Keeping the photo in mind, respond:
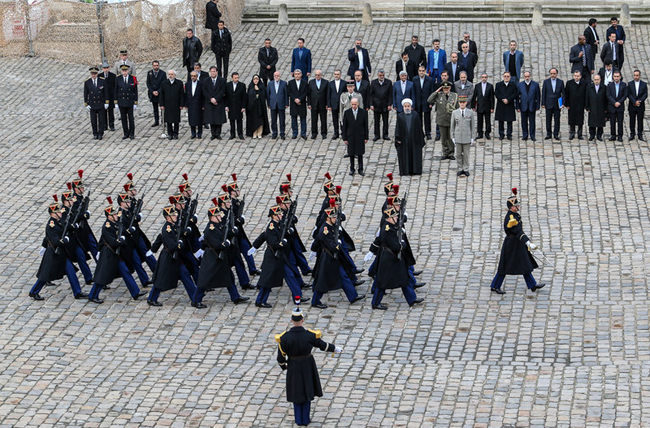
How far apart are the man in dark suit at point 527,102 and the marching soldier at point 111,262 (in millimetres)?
9291

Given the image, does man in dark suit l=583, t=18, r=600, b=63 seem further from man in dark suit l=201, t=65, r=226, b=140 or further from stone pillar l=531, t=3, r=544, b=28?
man in dark suit l=201, t=65, r=226, b=140

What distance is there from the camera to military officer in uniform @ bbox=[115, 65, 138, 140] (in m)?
24.9

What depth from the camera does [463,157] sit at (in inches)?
892

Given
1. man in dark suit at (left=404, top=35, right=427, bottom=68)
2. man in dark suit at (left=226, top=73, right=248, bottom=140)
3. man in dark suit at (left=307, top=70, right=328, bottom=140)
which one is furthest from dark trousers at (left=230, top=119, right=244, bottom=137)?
man in dark suit at (left=404, top=35, right=427, bottom=68)

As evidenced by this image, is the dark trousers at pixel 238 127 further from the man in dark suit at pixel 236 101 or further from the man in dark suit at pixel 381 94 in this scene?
the man in dark suit at pixel 381 94

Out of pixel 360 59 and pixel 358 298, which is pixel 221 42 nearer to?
pixel 360 59

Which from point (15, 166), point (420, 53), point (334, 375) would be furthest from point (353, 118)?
point (334, 375)

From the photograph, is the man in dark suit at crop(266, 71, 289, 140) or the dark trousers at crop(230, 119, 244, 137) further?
the dark trousers at crop(230, 119, 244, 137)

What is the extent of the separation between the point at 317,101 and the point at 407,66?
2671mm

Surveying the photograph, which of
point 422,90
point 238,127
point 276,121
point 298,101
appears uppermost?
point 422,90

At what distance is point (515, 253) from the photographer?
1753 cm

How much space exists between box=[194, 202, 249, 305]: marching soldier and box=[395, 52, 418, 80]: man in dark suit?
947 cm

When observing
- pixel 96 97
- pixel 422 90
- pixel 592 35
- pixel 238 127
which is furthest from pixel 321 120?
pixel 592 35

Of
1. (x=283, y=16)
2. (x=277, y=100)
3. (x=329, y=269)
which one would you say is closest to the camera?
(x=329, y=269)
